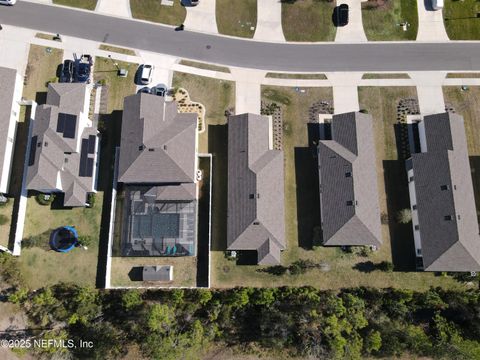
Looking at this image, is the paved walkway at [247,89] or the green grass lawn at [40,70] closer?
the paved walkway at [247,89]

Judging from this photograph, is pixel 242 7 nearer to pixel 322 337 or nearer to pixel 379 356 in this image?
pixel 322 337

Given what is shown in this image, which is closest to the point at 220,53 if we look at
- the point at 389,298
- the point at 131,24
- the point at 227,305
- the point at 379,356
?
the point at 131,24

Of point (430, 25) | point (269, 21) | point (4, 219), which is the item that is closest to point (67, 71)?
point (4, 219)

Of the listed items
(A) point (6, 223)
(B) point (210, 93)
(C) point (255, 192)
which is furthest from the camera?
(B) point (210, 93)

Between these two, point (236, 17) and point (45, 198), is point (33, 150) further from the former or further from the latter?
point (236, 17)

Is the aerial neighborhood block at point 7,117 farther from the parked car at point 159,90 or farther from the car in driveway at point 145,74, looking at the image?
the parked car at point 159,90

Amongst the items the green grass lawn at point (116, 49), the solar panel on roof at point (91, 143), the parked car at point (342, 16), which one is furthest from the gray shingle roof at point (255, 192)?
the parked car at point (342, 16)

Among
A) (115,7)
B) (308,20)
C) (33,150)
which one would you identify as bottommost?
(33,150)
